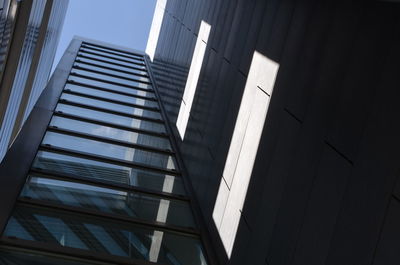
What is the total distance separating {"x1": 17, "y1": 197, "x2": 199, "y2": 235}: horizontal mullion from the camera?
760 centimetres

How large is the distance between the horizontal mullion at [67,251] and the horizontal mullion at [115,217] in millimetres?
910

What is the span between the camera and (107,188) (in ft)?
28.6

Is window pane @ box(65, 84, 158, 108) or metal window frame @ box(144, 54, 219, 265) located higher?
window pane @ box(65, 84, 158, 108)

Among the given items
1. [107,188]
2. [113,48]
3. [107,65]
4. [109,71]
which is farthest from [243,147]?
[113,48]

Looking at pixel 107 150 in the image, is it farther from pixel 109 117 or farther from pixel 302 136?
pixel 302 136

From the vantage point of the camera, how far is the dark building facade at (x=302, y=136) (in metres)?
4.05

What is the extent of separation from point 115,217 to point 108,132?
3.77 metres

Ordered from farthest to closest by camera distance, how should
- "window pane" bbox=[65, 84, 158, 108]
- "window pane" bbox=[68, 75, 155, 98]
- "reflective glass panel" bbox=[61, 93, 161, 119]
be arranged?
"window pane" bbox=[68, 75, 155, 98] → "window pane" bbox=[65, 84, 158, 108] → "reflective glass panel" bbox=[61, 93, 161, 119]

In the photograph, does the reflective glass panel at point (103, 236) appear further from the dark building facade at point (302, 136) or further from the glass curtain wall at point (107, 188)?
the dark building facade at point (302, 136)

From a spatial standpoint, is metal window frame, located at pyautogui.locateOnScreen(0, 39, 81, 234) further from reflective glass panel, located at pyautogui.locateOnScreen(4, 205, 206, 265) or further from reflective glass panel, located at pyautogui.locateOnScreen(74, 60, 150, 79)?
reflective glass panel, located at pyautogui.locateOnScreen(74, 60, 150, 79)

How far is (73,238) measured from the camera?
7074 mm

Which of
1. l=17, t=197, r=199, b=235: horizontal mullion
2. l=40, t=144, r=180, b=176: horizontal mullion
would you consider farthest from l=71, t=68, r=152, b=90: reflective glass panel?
l=17, t=197, r=199, b=235: horizontal mullion

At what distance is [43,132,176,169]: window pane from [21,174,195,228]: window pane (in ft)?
5.07

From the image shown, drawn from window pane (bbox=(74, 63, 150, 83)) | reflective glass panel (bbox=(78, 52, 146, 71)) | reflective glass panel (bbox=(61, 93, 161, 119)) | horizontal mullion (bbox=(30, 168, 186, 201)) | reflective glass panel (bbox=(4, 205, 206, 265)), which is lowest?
reflective glass panel (bbox=(4, 205, 206, 265))
